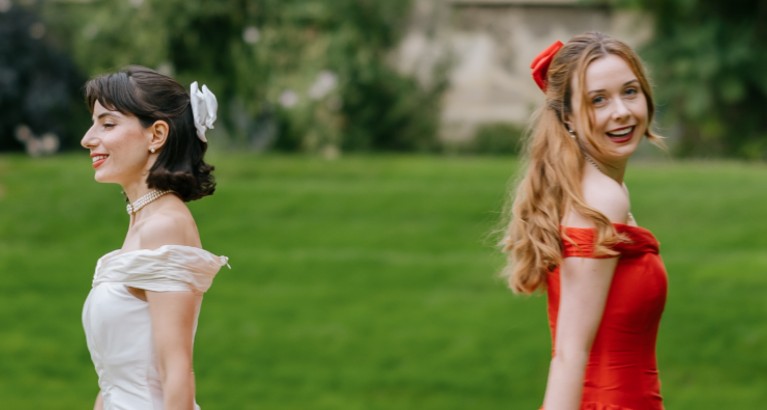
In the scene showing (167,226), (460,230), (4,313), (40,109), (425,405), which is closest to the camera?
(167,226)

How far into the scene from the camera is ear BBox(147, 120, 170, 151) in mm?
3023

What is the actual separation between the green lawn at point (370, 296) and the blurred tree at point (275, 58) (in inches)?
191

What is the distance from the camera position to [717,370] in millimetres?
8352

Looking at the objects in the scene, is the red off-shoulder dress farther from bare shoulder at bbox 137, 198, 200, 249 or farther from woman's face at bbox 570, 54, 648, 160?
bare shoulder at bbox 137, 198, 200, 249

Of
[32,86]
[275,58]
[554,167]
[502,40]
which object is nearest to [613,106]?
[554,167]

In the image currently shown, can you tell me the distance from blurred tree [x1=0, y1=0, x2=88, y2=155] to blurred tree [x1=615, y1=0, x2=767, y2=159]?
8.76 metres

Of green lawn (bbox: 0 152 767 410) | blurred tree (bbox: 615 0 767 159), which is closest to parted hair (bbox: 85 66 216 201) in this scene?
green lawn (bbox: 0 152 767 410)

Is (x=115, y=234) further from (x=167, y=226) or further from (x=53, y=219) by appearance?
(x=167, y=226)

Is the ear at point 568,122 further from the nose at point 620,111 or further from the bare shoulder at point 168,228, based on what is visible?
the bare shoulder at point 168,228

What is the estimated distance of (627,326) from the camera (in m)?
2.78

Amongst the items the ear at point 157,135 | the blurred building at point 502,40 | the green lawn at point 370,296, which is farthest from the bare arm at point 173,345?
the blurred building at point 502,40

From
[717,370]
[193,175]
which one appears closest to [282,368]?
[717,370]

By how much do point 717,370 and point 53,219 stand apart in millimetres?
6164

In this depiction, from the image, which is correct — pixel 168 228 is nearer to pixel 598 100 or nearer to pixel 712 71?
pixel 598 100
